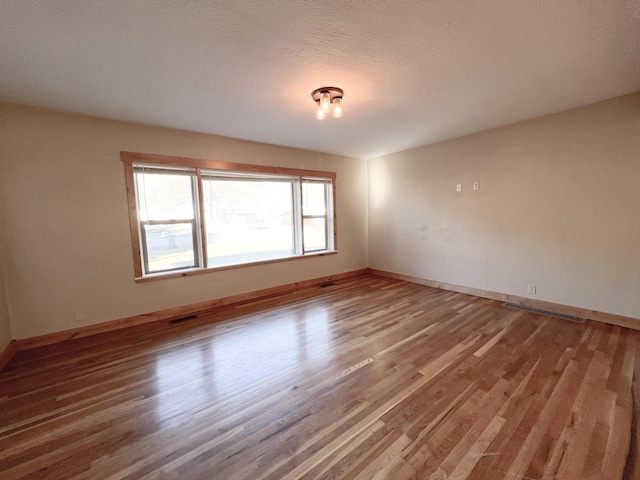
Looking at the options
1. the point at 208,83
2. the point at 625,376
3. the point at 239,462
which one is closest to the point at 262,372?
the point at 239,462

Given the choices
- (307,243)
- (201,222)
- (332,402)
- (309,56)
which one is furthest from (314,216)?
(332,402)

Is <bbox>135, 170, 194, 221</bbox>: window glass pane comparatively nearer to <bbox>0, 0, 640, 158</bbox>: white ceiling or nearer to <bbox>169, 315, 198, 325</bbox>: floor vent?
<bbox>0, 0, 640, 158</bbox>: white ceiling

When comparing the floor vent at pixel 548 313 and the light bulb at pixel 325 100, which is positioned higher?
the light bulb at pixel 325 100

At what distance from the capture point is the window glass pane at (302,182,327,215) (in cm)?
477

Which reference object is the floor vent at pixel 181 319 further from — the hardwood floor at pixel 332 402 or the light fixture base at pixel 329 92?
the light fixture base at pixel 329 92

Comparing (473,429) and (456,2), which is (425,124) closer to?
(456,2)

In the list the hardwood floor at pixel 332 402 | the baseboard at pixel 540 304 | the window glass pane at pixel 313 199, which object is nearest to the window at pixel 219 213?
the window glass pane at pixel 313 199

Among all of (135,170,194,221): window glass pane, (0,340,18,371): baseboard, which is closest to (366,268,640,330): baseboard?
(135,170,194,221): window glass pane

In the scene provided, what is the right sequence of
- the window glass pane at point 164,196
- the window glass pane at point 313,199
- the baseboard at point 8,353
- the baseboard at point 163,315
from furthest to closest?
the window glass pane at point 313,199, the window glass pane at point 164,196, the baseboard at point 163,315, the baseboard at point 8,353

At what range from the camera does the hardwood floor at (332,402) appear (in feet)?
4.49

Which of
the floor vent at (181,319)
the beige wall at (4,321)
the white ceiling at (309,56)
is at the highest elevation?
the white ceiling at (309,56)

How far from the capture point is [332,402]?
181cm

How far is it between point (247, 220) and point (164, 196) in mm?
1205

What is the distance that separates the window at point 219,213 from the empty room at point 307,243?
3 centimetres
